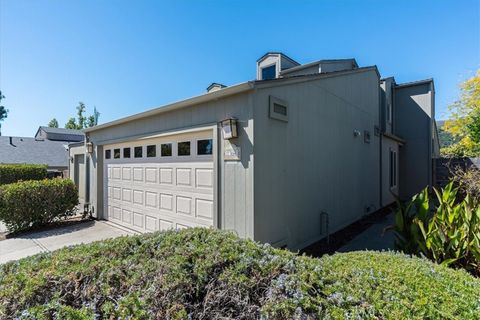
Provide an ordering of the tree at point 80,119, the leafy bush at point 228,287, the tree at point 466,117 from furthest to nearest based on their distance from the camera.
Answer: the tree at point 80,119 → the tree at point 466,117 → the leafy bush at point 228,287

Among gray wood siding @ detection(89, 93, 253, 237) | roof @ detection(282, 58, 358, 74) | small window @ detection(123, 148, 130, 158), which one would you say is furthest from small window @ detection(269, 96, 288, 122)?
roof @ detection(282, 58, 358, 74)

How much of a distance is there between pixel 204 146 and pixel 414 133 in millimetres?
12222

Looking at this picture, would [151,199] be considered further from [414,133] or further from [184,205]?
[414,133]

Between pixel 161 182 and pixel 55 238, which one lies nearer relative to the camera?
pixel 161 182

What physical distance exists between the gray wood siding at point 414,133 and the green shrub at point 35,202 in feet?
48.8

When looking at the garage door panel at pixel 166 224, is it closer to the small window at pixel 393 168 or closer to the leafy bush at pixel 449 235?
the leafy bush at pixel 449 235

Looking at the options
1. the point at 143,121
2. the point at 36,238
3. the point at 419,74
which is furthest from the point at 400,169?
the point at 36,238

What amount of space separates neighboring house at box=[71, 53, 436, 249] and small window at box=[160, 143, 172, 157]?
0.08 feet

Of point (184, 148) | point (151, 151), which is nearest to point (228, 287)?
point (184, 148)

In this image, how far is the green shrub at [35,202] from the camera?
6602mm

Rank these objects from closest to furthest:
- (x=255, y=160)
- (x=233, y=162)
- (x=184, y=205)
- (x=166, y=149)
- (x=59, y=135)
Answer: (x=255, y=160) < (x=233, y=162) < (x=184, y=205) < (x=166, y=149) < (x=59, y=135)

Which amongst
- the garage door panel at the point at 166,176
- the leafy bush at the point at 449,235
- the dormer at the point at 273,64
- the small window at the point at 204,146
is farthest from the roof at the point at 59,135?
the leafy bush at the point at 449,235

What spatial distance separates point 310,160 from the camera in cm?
543

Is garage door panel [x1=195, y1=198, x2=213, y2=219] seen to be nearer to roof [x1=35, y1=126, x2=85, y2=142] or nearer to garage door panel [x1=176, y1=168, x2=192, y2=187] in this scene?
garage door panel [x1=176, y1=168, x2=192, y2=187]
